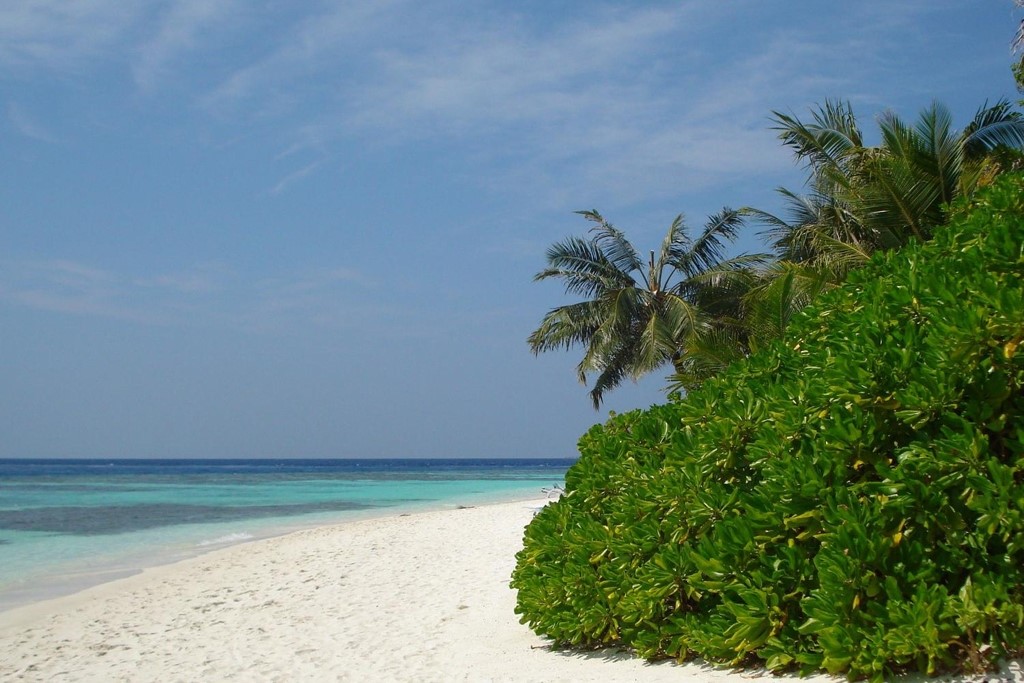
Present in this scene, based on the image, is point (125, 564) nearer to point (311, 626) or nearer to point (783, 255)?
point (311, 626)

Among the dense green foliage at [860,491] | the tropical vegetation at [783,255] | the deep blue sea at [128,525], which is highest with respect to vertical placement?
the tropical vegetation at [783,255]

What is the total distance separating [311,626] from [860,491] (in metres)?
6.71

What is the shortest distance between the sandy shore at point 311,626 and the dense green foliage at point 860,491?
1.47 ft

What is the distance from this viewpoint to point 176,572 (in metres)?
13.4

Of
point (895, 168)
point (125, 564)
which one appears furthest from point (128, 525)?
point (895, 168)

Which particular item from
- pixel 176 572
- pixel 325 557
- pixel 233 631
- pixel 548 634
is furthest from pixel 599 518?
pixel 176 572

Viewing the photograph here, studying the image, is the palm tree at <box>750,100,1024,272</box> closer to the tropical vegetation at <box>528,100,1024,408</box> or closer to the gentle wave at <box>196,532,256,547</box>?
the tropical vegetation at <box>528,100,1024,408</box>

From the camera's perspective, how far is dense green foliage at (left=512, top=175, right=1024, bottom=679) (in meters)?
3.52

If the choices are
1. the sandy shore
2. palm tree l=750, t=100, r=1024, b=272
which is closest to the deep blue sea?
the sandy shore

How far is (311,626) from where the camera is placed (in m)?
8.86

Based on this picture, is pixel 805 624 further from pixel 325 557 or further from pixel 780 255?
pixel 780 255

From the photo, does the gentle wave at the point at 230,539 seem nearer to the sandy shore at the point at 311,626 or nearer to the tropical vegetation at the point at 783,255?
the sandy shore at the point at 311,626

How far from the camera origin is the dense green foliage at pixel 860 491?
3.52 metres

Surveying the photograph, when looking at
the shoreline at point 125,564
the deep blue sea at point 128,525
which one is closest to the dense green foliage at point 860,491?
the shoreline at point 125,564
